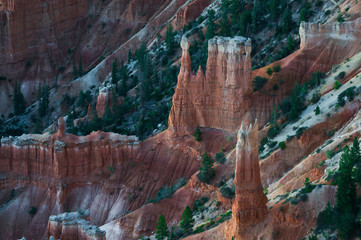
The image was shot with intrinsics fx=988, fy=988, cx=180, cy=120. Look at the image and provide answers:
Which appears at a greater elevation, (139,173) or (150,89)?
(150,89)

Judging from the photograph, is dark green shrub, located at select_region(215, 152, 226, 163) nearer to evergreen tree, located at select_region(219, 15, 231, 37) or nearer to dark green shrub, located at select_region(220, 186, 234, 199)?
dark green shrub, located at select_region(220, 186, 234, 199)

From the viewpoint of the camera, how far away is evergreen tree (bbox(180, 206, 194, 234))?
243 feet

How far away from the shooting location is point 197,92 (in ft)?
293

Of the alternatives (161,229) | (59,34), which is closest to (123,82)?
(59,34)

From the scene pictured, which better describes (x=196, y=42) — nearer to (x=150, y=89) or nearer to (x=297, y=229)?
(x=150, y=89)

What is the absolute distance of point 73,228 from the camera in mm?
74062

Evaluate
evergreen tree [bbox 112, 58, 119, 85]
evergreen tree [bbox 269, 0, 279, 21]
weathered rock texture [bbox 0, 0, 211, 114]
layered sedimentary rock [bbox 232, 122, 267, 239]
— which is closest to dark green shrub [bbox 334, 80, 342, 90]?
layered sedimentary rock [bbox 232, 122, 267, 239]

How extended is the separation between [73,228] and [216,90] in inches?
828

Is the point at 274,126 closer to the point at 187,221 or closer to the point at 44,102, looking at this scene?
the point at 187,221

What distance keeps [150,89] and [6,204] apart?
21.9 metres

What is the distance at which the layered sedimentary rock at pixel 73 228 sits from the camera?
7231 centimetres

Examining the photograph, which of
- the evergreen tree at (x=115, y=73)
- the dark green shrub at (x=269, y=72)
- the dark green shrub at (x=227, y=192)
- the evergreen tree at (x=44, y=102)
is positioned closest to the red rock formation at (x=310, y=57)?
the dark green shrub at (x=269, y=72)

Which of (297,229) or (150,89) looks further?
(150,89)

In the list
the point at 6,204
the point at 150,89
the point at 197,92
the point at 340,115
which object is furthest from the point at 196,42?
the point at 340,115
